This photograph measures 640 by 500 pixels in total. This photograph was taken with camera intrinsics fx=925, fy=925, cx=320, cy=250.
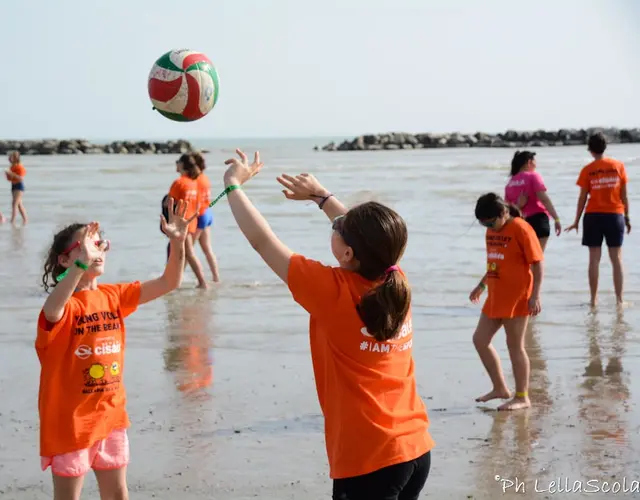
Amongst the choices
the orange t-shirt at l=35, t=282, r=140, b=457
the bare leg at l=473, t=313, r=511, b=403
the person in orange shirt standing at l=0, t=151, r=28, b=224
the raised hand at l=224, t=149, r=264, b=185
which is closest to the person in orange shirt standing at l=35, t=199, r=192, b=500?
the orange t-shirt at l=35, t=282, r=140, b=457

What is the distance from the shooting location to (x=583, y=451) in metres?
5.52

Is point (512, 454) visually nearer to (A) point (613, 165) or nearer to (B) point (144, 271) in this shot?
(A) point (613, 165)

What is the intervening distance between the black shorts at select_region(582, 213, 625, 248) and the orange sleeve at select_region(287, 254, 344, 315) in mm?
7958

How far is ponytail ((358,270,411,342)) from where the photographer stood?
313 cm

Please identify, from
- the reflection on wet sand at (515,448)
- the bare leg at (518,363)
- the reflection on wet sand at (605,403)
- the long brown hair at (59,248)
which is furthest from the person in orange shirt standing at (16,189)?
the long brown hair at (59,248)

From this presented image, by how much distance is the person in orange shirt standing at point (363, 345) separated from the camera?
3.13 m

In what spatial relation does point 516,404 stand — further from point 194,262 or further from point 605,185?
point 194,262

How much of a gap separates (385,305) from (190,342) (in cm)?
569

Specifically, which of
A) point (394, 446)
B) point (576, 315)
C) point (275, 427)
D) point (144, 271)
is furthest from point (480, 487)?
point (144, 271)

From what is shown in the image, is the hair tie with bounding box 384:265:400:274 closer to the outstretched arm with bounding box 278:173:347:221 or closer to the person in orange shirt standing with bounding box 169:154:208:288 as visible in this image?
the outstretched arm with bounding box 278:173:347:221

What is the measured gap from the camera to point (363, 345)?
3.21 meters

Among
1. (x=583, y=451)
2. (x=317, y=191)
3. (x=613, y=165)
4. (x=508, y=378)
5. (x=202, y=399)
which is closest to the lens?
(x=317, y=191)

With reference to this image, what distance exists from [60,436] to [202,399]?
293 cm

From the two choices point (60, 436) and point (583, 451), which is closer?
point (60, 436)
